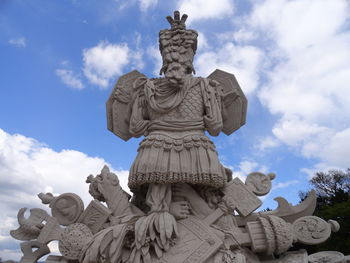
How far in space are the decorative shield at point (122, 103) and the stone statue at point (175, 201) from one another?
0.02 m

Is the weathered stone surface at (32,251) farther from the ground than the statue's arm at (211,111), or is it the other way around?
the statue's arm at (211,111)

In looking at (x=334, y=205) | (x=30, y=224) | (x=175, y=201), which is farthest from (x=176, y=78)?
(x=334, y=205)

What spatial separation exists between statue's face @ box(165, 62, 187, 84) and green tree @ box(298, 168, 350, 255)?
35.3 feet

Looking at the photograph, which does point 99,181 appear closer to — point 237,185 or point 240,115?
point 237,185

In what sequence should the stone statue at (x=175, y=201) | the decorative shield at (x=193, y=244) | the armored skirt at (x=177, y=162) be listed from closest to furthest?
the decorative shield at (x=193, y=244) < the stone statue at (x=175, y=201) < the armored skirt at (x=177, y=162)

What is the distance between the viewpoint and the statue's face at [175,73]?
186 inches

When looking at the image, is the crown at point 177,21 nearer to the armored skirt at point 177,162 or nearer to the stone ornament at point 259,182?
the armored skirt at point 177,162

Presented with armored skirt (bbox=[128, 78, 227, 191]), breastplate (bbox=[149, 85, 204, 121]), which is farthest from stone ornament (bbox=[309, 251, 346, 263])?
breastplate (bbox=[149, 85, 204, 121])

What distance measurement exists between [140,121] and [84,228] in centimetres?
159

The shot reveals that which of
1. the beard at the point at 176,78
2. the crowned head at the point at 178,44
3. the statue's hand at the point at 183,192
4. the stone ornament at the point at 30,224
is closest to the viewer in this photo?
the statue's hand at the point at 183,192

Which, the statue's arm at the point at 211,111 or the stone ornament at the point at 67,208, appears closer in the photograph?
the stone ornament at the point at 67,208

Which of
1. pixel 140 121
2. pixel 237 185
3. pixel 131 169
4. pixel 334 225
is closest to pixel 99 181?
pixel 131 169

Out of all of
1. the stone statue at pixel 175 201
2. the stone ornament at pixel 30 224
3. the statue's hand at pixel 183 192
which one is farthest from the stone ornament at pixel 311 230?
the stone ornament at pixel 30 224

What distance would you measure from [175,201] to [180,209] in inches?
6.4
